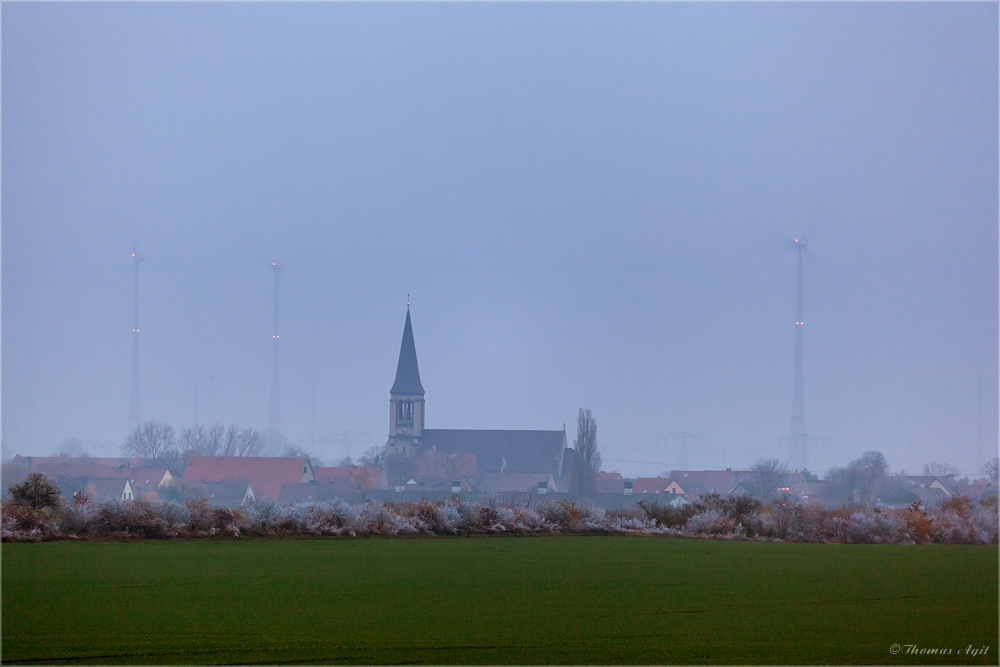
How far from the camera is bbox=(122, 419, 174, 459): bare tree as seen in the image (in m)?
74.8

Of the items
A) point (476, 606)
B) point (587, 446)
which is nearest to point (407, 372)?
point (587, 446)

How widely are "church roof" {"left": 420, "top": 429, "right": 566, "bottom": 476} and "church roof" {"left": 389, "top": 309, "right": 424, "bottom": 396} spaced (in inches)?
290

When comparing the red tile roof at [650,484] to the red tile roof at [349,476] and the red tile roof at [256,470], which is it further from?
A: the red tile roof at [256,470]

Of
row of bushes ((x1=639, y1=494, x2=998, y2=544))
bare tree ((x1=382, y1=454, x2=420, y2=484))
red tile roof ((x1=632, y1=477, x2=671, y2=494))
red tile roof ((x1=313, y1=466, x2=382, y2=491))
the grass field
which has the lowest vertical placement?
bare tree ((x1=382, y1=454, x2=420, y2=484))

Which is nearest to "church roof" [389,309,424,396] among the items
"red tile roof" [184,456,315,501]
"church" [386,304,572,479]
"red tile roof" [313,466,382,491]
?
"church" [386,304,572,479]

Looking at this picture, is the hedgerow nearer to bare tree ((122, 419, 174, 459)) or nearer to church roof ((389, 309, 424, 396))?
bare tree ((122, 419, 174, 459))

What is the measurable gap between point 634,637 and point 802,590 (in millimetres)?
2164

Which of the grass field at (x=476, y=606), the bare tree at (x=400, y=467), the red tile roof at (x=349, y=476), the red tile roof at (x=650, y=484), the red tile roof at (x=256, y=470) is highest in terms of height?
the grass field at (x=476, y=606)

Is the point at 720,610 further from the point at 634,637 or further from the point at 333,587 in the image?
the point at 333,587

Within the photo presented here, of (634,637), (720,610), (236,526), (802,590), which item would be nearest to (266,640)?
(634,637)

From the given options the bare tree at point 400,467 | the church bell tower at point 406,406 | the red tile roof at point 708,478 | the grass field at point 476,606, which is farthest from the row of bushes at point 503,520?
the church bell tower at point 406,406

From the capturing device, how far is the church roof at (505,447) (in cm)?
11950

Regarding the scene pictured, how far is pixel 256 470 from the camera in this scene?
249ft

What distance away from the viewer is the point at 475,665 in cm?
459
